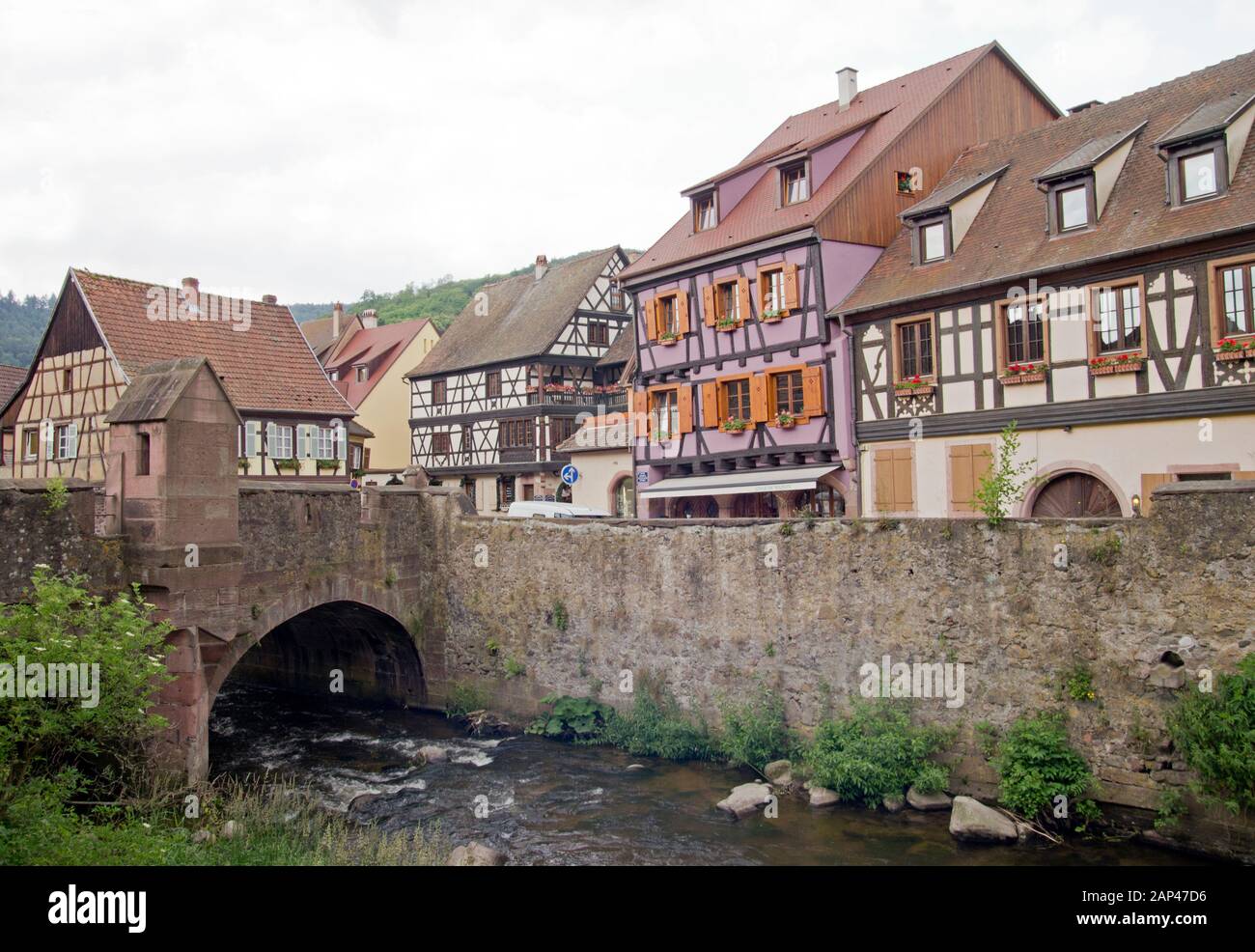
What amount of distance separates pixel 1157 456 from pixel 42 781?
16.9 meters

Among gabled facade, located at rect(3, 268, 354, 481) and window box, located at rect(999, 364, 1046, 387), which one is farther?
gabled facade, located at rect(3, 268, 354, 481)

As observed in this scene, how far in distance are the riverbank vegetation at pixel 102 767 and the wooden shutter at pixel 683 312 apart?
53.2ft

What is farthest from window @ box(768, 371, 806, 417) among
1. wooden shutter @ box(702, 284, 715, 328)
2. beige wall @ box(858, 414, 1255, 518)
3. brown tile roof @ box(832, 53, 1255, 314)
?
beige wall @ box(858, 414, 1255, 518)

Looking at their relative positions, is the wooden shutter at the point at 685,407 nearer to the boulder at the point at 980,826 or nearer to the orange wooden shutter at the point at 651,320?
the orange wooden shutter at the point at 651,320

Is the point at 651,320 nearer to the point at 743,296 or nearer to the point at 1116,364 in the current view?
the point at 743,296

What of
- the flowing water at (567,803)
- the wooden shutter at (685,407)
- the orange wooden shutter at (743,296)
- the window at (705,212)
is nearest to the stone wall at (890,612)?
Answer: the flowing water at (567,803)

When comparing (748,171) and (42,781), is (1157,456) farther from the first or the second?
(42,781)

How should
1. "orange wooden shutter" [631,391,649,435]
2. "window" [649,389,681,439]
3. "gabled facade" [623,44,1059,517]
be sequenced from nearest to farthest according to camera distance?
"gabled facade" [623,44,1059,517] → "window" [649,389,681,439] → "orange wooden shutter" [631,391,649,435]

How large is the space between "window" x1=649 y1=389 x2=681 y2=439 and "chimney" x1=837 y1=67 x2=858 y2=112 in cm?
955

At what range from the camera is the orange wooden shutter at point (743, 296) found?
24.9 meters

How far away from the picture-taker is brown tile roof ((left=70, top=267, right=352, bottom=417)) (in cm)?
2825

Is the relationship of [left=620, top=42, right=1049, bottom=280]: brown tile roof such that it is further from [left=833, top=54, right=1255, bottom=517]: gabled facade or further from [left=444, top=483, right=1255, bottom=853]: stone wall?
[left=444, top=483, right=1255, bottom=853]: stone wall
